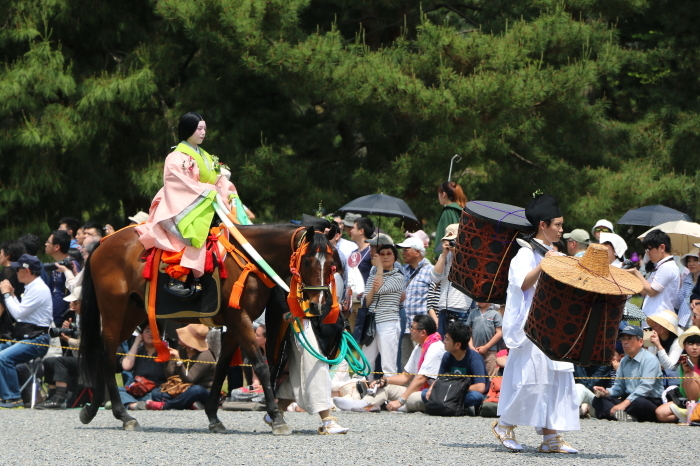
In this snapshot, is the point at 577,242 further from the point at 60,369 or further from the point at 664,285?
the point at 60,369

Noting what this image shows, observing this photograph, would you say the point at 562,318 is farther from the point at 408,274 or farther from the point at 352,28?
the point at 352,28

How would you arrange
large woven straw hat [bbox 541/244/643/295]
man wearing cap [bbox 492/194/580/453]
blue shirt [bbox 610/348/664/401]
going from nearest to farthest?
1. large woven straw hat [bbox 541/244/643/295]
2. man wearing cap [bbox 492/194/580/453]
3. blue shirt [bbox 610/348/664/401]

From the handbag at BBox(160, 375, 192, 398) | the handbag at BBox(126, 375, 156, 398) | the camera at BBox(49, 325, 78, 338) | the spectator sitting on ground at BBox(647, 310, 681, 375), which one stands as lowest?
the handbag at BBox(126, 375, 156, 398)

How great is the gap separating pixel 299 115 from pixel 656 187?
5.43 metres

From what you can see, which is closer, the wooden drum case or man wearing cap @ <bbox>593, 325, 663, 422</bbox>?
the wooden drum case

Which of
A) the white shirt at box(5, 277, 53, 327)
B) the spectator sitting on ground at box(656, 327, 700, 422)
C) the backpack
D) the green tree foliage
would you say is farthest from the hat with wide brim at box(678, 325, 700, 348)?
the white shirt at box(5, 277, 53, 327)

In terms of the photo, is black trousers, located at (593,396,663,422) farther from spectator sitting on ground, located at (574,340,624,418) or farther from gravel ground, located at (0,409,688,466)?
spectator sitting on ground, located at (574,340,624,418)

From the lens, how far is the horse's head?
791cm

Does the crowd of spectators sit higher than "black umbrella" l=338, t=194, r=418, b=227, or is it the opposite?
"black umbrella" l=338, t=194, r=418, b=227

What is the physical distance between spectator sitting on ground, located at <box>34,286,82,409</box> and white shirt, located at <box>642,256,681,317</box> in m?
5.95

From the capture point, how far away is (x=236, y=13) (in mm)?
13602

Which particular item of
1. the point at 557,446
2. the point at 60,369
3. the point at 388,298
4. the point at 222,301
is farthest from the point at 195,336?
the point at 557,446

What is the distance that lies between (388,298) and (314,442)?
3380 millimetres

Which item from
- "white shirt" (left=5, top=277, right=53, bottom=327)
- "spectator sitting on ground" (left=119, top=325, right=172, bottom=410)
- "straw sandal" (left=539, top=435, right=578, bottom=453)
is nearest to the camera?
"straw sandal" (left=539, top=435, right=578, bottom=453)
